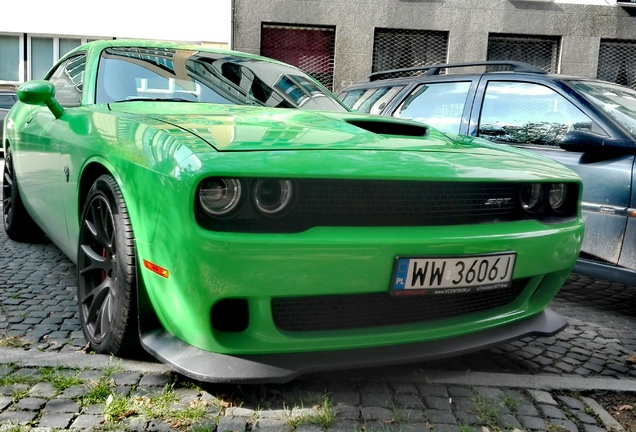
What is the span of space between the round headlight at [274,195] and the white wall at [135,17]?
50.3 ft

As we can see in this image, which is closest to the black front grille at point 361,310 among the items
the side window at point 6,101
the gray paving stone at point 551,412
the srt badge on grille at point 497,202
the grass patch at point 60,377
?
the srt badge on grille at point 497,202

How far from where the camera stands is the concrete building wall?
16.4 metres

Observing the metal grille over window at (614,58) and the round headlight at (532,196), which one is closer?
the round headlight at (532,196)

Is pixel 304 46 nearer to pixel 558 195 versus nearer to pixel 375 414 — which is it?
pixel 558 195

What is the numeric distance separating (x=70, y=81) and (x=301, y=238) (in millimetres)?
2560

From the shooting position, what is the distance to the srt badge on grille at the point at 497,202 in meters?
2.74

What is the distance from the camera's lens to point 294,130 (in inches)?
104

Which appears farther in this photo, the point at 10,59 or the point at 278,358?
the point at 10,59

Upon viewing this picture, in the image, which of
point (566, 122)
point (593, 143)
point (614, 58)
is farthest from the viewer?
point (614, 58)

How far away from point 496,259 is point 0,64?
18.9 m

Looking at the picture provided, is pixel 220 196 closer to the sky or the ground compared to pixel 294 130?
closer to the ground

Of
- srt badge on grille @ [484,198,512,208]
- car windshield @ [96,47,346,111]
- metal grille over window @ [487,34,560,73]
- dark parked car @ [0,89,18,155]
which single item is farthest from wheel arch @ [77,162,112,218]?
metal grille over window @ [487,34,560,73]

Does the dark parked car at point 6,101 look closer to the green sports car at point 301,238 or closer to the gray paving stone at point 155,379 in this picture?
the green sports car at point 301,238

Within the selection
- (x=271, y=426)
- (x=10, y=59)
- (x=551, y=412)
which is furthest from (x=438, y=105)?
(x=10, y=59)
